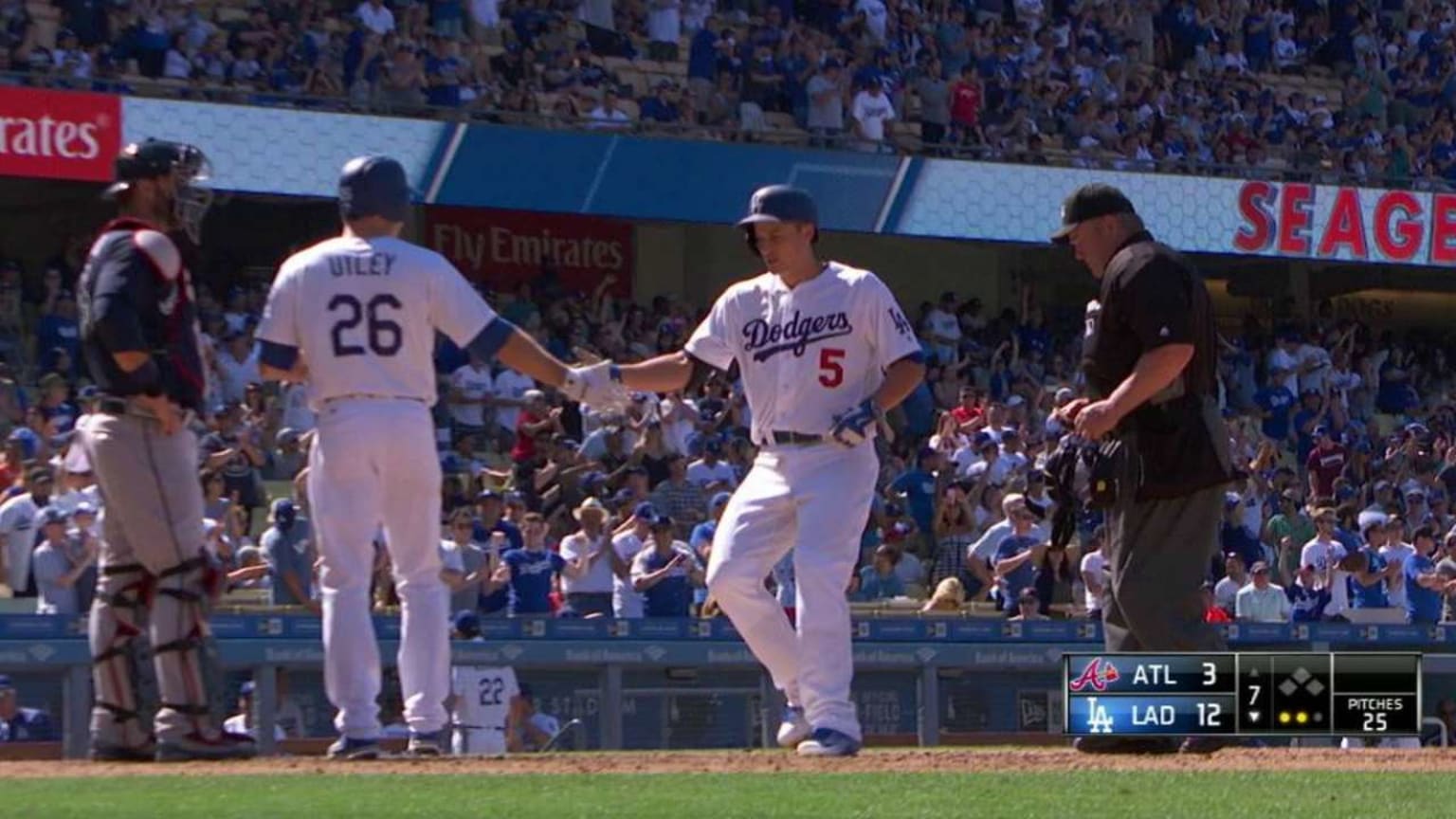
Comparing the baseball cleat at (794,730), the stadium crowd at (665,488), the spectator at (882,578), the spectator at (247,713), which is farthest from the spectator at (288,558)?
the baseball cleat at (794,730)

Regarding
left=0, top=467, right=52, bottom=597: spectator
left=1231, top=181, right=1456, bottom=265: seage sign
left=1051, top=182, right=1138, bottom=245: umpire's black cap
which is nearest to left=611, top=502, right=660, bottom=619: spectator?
left=0, top=467, right=52, bottom=597: spectator

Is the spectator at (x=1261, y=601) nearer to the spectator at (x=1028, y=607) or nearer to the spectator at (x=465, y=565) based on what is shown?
the spectator at (x=1028, y=607)

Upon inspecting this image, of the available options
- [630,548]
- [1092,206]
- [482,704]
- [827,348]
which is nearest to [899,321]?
[827,348]

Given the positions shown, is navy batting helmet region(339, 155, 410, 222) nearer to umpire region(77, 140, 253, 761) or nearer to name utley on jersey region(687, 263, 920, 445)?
umpire region(77, 140, 253, 761)

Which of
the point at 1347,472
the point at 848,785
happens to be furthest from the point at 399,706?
the point at 1347,472

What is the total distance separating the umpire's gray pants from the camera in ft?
27.5

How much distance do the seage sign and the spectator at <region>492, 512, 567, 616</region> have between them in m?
13.6

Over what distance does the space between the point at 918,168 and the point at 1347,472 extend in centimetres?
496

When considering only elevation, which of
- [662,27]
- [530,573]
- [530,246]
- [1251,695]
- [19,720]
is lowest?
[19,720]

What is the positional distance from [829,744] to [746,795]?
1.52 metres

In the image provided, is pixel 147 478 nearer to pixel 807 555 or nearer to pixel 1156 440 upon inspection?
pixel 807 555

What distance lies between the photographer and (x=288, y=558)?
1524cm

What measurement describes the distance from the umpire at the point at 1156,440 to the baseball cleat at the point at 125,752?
295 centimetres

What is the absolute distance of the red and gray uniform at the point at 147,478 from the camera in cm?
768
